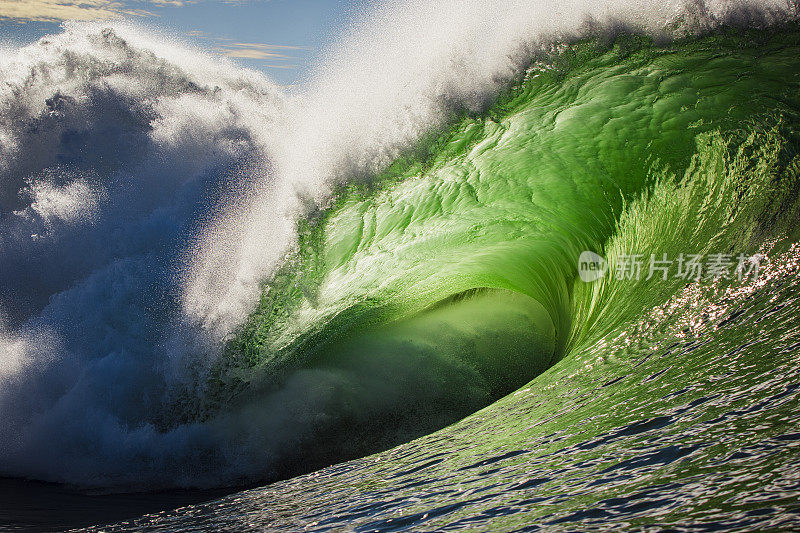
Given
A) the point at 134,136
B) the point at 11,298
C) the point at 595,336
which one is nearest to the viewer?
the point at 595,336

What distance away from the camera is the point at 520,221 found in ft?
13.4

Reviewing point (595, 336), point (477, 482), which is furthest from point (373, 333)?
point (477, 482)

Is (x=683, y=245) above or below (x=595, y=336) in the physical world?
above

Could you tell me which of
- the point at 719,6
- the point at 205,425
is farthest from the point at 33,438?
the point at 719,6

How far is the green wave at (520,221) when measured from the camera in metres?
3.45

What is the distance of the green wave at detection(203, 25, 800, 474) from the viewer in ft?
11.3

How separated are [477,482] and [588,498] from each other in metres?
0.50

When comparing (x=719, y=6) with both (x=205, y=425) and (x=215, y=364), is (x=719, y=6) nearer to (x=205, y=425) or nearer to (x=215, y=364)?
(x=215, y=364)

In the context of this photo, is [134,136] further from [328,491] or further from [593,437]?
[593,437]

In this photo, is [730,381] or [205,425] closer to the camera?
[730,381]

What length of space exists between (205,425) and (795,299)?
3839 mm

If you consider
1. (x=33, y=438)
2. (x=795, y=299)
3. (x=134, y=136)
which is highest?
(x=134, y=136)

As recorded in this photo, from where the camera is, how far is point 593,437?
189 centimetres

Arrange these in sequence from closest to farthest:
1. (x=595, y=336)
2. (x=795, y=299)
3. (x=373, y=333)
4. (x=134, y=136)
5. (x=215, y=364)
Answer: (x=795, y=299), (x=595, y=336), (x=215, y=364), (x=373, y=333), (x=134, y=136)
